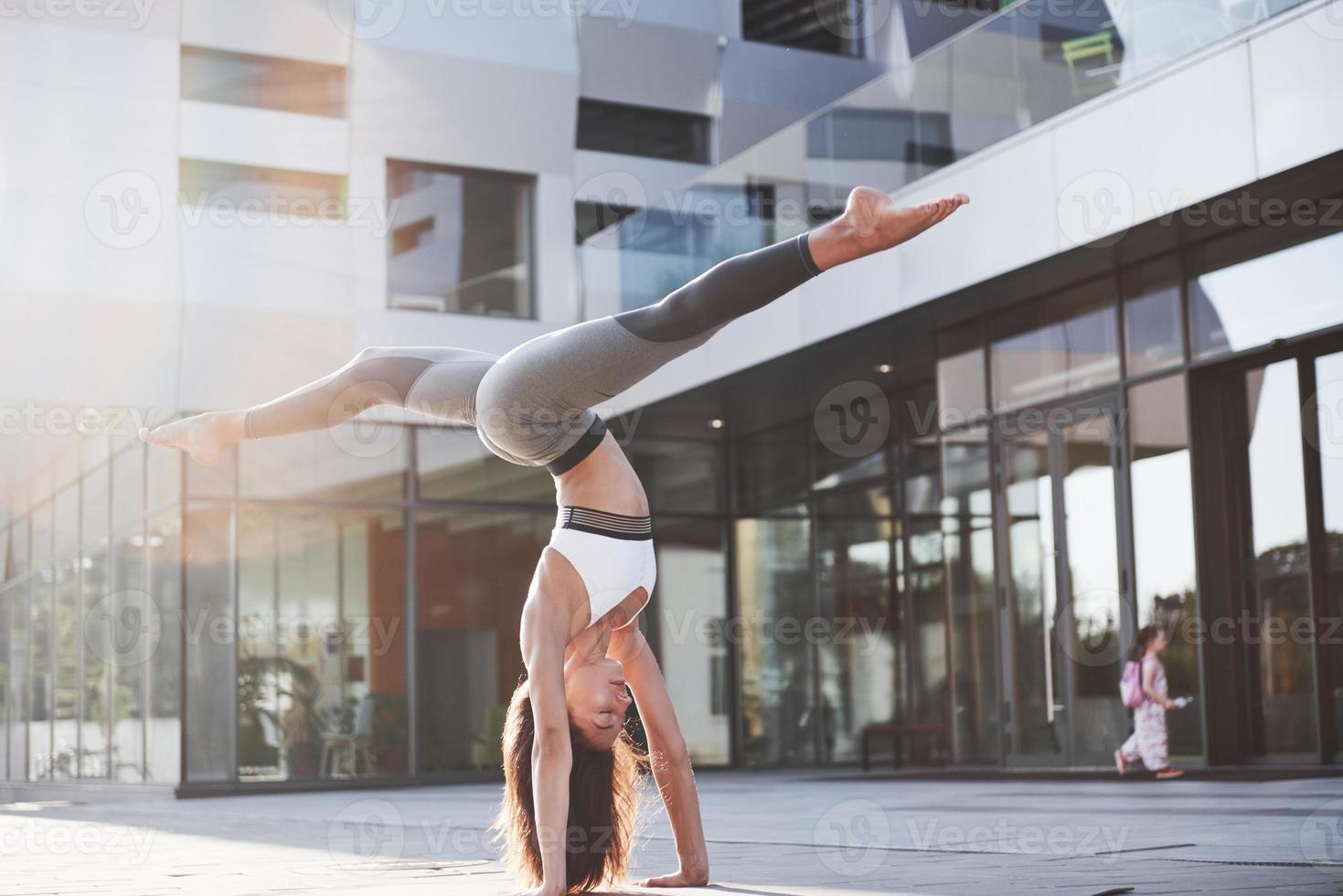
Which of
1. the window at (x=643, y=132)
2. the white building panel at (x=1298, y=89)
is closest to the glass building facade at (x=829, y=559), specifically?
the white building panel at (x=1298, y=89)

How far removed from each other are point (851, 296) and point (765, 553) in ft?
19.6

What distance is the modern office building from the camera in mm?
10383

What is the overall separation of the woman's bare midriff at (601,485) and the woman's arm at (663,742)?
44 cm

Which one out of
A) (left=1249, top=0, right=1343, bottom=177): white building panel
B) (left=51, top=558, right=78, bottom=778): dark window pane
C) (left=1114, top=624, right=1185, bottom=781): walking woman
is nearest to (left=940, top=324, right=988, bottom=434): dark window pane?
(left=1114, top=624, right=1185, bottom=781): walking woman

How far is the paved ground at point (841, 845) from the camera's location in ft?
13.7

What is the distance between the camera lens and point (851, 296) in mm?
12375

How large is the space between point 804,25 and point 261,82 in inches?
267

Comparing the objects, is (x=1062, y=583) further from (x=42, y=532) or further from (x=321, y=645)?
(x=42, y=532)

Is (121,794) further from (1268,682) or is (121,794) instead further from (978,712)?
(1268,682)

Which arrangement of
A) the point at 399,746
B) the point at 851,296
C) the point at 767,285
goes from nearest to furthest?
the point at 767,285 < the point at 851,296 < the point at 399,746

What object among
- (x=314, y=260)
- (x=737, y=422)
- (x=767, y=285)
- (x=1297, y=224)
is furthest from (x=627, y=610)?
(x=737, y=422)

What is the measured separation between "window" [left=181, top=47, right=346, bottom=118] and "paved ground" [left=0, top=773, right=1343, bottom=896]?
7308mm

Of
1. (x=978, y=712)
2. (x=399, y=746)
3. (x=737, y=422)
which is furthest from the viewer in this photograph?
(x=737, y=422)

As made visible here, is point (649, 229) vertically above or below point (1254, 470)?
above
